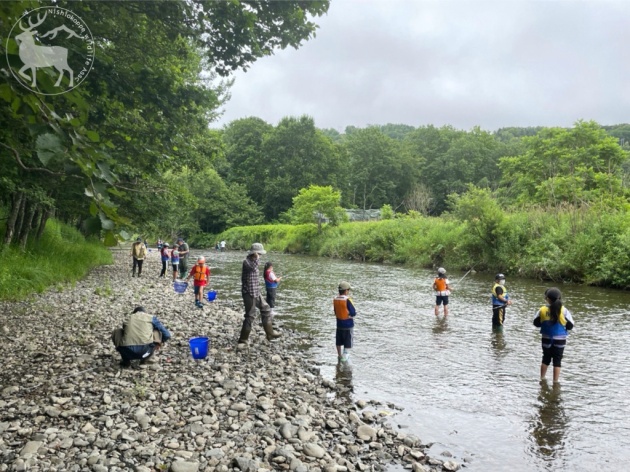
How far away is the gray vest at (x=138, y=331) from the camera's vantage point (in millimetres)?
7621

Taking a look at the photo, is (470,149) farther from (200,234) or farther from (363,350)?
(363,350)

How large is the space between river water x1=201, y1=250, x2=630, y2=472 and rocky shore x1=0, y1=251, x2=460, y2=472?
71 centimetres

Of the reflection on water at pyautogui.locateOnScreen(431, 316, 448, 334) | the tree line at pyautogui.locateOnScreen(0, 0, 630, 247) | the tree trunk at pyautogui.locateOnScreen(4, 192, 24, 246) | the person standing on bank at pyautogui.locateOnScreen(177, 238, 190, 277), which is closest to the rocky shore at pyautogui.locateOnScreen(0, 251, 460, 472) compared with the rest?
the tree line at pyautogui.locateOnScreen(0, 0, 630, 247)

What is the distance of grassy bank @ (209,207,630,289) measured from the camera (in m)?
22.0

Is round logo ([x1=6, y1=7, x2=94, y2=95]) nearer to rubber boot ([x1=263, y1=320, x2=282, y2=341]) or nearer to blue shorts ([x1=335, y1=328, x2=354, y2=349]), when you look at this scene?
rubber boot ([x1=263, y1=320, x2=282, y2=341])

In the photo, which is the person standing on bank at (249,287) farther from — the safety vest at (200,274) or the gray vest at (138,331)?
the safety vest at (200,274)

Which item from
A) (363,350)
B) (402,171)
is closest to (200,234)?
(402,171)

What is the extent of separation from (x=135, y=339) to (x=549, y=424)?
6.58 metres

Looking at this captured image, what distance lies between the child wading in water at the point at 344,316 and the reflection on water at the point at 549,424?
11.7 feet

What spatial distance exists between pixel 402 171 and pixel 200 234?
37.2 metres

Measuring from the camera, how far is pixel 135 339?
7.65 metres

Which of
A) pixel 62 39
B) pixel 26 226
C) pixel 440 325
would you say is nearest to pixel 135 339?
pixel 62 39

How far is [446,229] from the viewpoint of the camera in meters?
33.4

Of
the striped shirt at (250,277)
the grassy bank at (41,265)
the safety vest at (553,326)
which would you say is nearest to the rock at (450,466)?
the safety vest at (553,326)
